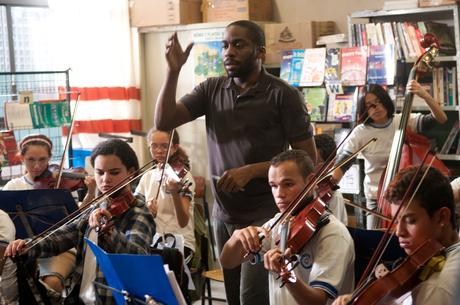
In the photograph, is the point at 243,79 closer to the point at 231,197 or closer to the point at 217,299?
the point at 231,197

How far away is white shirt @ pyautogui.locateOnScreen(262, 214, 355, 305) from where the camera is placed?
2150 mm

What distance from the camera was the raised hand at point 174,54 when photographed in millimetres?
2607

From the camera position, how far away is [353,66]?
4715 mm

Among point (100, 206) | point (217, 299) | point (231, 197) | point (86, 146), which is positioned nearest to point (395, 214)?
point (231, 197)

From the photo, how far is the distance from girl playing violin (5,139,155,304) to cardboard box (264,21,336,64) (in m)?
2.40

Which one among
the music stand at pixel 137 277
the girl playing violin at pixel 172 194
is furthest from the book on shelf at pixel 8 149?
the music stand at pixel 137 277

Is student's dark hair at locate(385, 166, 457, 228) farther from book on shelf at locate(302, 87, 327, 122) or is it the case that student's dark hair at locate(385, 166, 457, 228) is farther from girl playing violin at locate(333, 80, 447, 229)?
book on shelf at locate(302, 87, 327, 122)

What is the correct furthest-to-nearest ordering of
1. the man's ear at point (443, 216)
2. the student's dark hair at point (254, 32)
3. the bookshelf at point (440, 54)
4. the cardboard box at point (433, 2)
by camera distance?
the bookshelf at point (440, 54) < the cardboard box at point (433, 2) < the student's dark hair at point (254, 32) < the man's ear at point (443, 216)

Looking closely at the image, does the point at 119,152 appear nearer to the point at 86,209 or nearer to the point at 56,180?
the point at 86,209

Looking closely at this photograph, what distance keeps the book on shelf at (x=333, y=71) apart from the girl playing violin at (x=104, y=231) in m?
2.20

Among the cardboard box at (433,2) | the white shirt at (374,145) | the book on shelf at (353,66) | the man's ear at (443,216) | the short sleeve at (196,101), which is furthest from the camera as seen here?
the book on shelf at (353,66)

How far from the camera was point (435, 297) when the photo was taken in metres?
1.77

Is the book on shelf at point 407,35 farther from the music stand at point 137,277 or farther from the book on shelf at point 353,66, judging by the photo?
the music stand at point 137,277

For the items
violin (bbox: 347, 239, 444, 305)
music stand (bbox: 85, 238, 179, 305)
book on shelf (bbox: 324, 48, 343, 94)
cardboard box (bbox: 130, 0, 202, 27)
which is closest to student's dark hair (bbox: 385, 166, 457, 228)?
violin (bbox: 347, 239, 444, 305)
